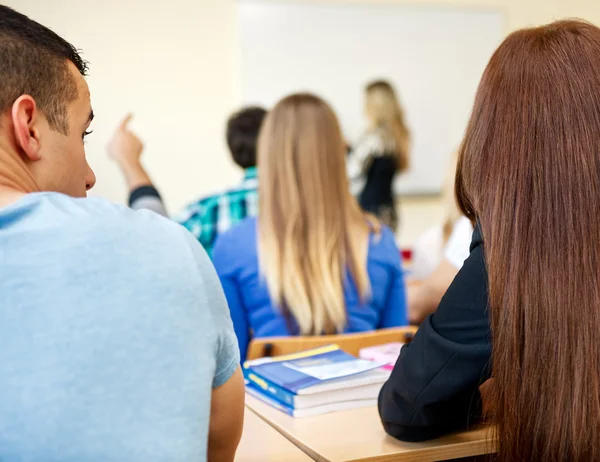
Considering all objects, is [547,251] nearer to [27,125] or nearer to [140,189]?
[27,125]

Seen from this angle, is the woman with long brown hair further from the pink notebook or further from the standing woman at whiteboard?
the standing woman at whiteboard

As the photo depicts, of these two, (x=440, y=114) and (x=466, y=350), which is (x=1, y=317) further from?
(x=440, y=114)

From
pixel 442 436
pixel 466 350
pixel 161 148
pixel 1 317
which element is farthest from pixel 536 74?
pixel 161 148

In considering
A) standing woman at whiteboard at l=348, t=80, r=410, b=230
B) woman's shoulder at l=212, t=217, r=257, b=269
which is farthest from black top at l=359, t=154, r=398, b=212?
woman's shoulder at l=212, t=217, r=257, b=269

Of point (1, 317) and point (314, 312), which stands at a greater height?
point (1, 317)

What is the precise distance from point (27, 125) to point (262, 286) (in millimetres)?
1324

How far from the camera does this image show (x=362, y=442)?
51.0 inches

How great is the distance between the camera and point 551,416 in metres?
1.15

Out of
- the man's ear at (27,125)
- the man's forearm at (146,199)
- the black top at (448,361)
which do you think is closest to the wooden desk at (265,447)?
the black top at (448,361)

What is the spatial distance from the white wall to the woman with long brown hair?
409 centimetres

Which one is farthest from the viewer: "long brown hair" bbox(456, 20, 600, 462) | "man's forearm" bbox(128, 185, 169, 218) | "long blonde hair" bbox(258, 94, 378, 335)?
"long blonde hair" bbox(258, 94, 378, 335)

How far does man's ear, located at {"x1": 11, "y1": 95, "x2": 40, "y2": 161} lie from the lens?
3.14ft

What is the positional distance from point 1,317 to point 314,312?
1385 millimetres

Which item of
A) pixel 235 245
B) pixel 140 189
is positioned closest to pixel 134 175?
pixel 140 189
